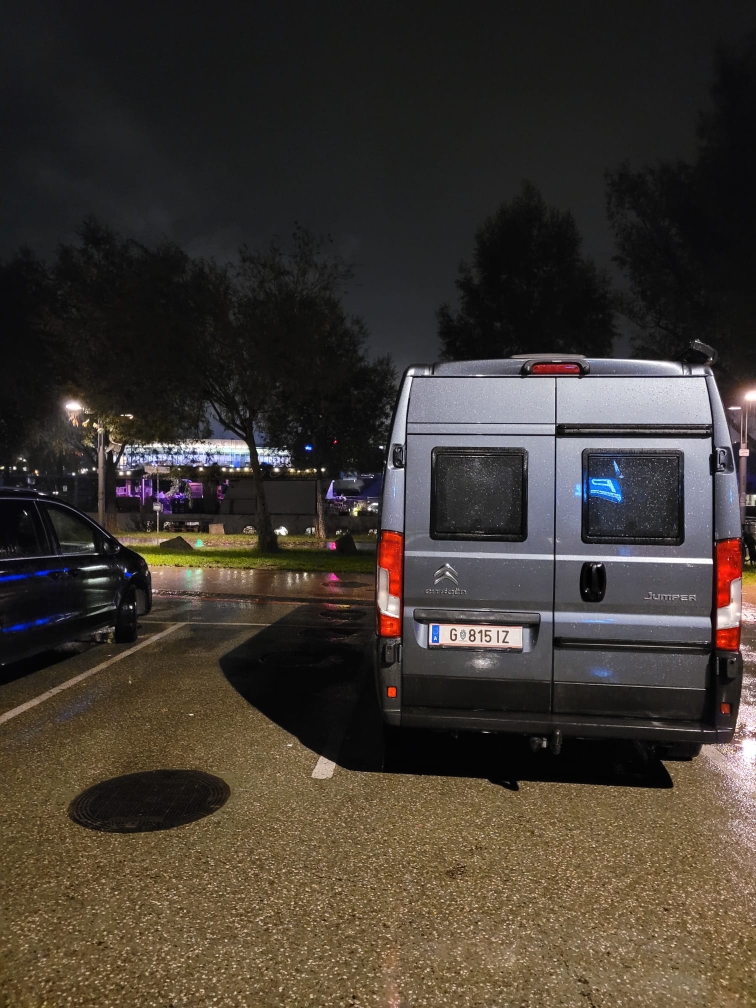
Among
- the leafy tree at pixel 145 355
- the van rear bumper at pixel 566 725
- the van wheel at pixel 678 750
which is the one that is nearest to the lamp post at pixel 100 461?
the leafy tree at pixel 145 355

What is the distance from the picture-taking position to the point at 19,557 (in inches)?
266

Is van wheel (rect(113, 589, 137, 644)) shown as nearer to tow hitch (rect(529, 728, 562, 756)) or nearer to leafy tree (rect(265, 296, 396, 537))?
tow hitch (rect(529, 728, 562, 756))

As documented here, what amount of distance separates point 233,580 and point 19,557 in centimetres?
996

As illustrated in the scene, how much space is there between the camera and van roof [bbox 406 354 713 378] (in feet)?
14.6

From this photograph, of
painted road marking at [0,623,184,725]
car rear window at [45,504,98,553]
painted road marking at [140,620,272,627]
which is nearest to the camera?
painted road marking at [0,623,184,725]

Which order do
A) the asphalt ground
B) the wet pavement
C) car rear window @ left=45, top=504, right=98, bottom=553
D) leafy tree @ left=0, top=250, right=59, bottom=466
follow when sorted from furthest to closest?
leafy tree @ left=0, top=250, right=59, bottom=466, the wet pavement, car rear window @ left=45, top=504, right=98, bottom=553, the asphalt ground

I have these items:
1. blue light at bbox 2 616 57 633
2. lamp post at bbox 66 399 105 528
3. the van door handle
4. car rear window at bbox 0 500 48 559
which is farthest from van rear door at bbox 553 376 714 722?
lamp post at bbox 66 399 105 528

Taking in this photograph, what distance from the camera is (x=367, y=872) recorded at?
3660 mm

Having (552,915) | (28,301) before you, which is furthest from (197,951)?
(28,301)

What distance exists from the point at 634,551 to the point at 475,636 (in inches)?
41.0

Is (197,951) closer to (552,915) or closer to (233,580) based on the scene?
(552,915)

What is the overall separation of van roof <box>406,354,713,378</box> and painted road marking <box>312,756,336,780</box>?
8.77 feet

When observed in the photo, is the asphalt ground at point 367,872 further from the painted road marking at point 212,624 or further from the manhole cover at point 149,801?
the painted road marking at point 212,624

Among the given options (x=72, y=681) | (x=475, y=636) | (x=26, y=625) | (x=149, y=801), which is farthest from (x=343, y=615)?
(x=475, y=636)
